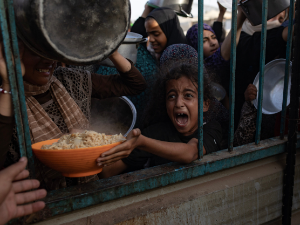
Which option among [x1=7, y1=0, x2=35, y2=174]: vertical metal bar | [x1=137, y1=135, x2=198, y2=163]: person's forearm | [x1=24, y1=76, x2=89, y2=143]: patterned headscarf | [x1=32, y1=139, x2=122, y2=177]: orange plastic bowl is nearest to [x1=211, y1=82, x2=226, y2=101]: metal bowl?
[x1=137, y1=135, x2=198, y2=163]: person's forearm

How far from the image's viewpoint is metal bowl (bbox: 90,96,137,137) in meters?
2.00

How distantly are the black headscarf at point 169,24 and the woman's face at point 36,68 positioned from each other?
1.96 metres

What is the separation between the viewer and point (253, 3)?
6.19ft

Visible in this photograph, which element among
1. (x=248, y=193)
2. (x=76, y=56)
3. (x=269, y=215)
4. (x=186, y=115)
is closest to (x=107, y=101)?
(x=186, y=115)

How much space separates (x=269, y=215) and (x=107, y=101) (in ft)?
4.82

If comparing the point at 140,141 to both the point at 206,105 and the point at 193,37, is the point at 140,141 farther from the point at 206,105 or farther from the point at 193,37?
the point at 193,37

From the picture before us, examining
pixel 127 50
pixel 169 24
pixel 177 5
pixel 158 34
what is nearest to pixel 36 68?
pixel 127 50

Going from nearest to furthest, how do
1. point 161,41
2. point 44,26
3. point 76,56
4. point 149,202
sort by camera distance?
point 44,26 → point 76,56 → point 149,202 → point 161,41

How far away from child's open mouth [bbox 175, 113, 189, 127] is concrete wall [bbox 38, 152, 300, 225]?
0.43 metres

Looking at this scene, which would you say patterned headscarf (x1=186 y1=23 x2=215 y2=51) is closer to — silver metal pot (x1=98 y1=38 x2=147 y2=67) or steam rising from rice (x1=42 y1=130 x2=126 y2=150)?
silver metal pot (x1=98 y1=38 x2=147 y2=67)

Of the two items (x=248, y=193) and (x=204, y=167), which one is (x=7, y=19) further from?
(x=248, y=193)

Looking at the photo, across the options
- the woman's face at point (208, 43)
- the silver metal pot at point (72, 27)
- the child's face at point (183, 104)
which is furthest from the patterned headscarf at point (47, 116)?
the woman's face at point (208, 43)

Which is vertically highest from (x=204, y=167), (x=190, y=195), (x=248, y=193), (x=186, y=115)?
(x=186, y=115)

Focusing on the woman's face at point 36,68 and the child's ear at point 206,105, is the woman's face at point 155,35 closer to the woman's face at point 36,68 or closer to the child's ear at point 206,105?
the child's ear at point 206,105
